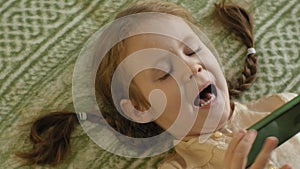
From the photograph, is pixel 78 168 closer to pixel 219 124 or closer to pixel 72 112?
pixel 72 112

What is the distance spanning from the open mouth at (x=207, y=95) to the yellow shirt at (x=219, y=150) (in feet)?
0.19

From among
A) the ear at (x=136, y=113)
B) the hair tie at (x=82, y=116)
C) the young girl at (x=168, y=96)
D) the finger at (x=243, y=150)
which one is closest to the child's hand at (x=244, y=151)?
the finger at (x=243, y=150)

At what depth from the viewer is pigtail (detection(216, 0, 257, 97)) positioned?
122 centimetres

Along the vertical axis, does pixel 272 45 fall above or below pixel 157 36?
below

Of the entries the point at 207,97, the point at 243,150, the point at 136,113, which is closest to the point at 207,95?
the point at 207,97

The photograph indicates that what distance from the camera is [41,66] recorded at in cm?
125

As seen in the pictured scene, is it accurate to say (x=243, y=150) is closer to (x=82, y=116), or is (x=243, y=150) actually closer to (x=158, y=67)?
(x=158, y=67)

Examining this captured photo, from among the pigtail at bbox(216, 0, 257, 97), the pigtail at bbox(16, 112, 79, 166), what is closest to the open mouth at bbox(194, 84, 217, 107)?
the pigtail at bbox(216, 0, 257, 97)

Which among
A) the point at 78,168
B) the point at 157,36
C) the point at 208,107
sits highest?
the point at 157,36

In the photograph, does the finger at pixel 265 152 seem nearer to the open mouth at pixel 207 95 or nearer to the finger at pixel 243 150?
the finger at pixel 243 150

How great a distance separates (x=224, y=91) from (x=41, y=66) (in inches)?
14.3

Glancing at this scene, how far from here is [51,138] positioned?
118cm

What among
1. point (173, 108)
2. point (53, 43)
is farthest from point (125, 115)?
point (53, 43)

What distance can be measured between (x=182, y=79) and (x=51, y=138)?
279 mm
